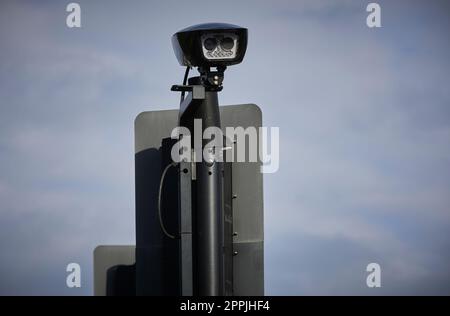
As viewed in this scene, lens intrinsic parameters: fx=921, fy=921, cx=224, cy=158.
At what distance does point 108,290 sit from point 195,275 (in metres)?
1.63

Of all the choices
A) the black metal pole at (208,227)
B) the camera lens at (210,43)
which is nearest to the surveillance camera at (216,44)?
the camera lens at (210,43)

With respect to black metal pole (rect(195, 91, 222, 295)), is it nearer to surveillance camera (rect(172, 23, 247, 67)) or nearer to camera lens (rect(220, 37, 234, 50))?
surveillance camera (rect(172, 23, 247, 67))

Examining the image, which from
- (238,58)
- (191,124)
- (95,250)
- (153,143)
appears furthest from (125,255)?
(238,58)

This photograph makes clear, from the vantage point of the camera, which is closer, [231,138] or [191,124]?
[191,124]

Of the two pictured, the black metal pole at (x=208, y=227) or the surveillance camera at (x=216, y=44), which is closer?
the surveillance camera at (x=216, y=44)

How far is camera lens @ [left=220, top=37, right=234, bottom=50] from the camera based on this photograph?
769 centimetres

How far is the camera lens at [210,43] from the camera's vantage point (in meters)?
7.72

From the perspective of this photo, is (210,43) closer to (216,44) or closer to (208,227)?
(216,44)

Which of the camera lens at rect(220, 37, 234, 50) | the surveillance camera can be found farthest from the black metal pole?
the camera lens at rect(220, 37, 234, 50)

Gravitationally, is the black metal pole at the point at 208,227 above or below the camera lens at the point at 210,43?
below

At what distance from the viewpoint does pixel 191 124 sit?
26.7 feet

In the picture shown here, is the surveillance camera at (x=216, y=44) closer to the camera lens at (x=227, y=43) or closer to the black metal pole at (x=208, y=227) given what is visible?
the camera lens at (x=227, y=43)

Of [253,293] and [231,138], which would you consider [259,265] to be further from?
[231,138]

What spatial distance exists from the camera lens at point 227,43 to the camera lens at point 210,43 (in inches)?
2.3
